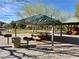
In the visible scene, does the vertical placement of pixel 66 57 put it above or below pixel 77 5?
below

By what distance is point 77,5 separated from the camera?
35.0 metres

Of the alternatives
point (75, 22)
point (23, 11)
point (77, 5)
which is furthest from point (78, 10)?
point (23, 11)

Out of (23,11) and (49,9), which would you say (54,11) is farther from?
(23,11)

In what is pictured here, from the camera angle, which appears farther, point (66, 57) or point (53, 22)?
point (53, 22)

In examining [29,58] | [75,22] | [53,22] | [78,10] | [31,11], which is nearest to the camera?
[29,58]

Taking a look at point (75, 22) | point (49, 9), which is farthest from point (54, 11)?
point (75, 22)

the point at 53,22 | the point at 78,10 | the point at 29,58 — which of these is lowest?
the point at 29,58

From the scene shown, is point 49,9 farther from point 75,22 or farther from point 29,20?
point 29,20

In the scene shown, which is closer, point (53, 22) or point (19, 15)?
point (53, 22)

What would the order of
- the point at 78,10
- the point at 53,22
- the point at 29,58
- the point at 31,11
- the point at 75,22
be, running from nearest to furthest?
the point at 29,58
the point at 53,22
the point at 75,22
the point at 78,10
the point at 31,11

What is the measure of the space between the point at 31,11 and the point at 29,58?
133ft

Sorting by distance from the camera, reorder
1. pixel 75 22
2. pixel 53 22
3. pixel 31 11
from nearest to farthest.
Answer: pixel 53 22, pixel 75 22, pixel 31 11

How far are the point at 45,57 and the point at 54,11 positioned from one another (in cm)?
4140

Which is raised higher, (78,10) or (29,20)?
(78,10)
